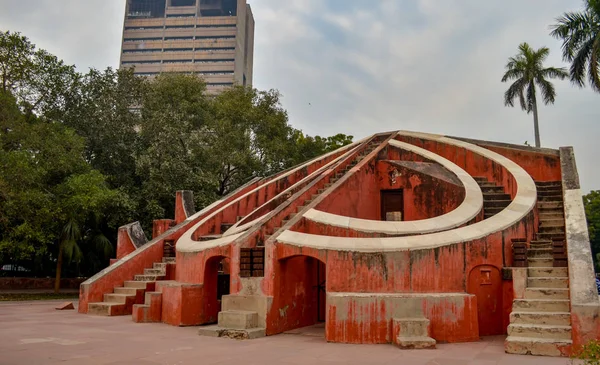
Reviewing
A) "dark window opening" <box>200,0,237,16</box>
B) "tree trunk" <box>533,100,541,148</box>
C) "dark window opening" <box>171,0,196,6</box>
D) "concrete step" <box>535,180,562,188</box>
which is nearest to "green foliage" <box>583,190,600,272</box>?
"tree trunk" <box>533,100,541,148</box>

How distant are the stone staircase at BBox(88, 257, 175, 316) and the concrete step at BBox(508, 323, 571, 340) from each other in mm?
7181

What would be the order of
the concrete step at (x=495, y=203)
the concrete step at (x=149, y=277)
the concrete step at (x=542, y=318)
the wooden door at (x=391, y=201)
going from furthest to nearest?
the wooden door at (x=391, y=201), the concrete step at (x=149, y=277), the concrete step at (x=495, y=203), the concrete step at (x=542, y=318)

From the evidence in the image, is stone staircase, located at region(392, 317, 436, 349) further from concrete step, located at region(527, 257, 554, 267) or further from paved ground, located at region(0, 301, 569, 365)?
concrete step, located at region(527, 257, 554, 267)

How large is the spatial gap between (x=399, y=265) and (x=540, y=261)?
2.40 meters

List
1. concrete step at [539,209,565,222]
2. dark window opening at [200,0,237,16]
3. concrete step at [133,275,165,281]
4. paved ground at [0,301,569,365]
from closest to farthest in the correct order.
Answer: paved ground at [0,301,569,365] → concrete step at [539,209,565,222] → concrete step at [133,275,165,281] → dark window opening at [200,0,237,16]

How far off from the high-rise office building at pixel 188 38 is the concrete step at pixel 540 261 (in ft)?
234

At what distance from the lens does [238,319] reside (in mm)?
7074

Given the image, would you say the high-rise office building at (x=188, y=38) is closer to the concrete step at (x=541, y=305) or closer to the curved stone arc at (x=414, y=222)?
the curved stone arc at (x=414, y=222)

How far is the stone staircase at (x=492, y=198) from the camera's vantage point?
364 inches

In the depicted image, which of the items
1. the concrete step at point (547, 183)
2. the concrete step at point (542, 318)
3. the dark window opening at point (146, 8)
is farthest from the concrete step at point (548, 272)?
the dark window opening at point (146, 8)

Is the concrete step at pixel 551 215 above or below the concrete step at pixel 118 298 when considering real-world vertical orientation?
above

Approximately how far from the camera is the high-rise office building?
76.9 metres

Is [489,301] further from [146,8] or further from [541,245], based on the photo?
[146,8]

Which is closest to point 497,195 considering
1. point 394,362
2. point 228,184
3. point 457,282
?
point 457,282
